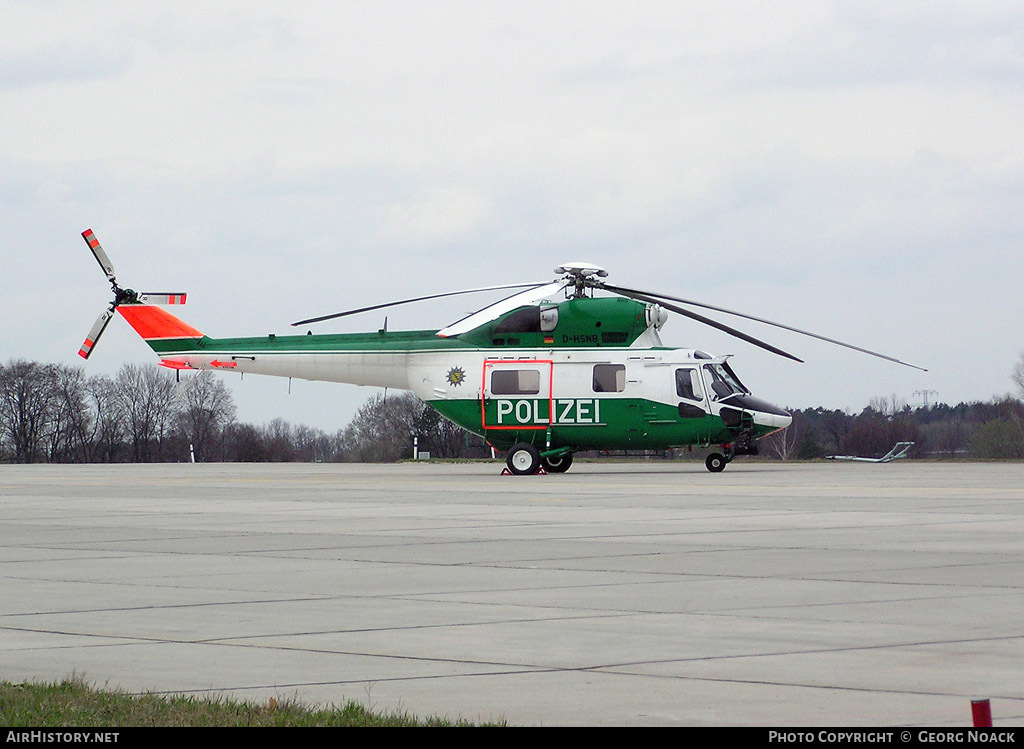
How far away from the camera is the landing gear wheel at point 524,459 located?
34906 millimetres

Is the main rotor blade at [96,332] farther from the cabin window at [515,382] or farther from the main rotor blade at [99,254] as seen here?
the cabin window at [515,382]

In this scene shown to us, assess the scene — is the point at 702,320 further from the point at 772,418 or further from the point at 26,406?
the point at 26,406

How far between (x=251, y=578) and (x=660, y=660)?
526cm

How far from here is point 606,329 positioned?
34.4 m

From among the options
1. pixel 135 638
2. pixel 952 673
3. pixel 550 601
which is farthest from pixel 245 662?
pixel 952 673

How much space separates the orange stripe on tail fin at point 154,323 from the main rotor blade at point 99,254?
111cm

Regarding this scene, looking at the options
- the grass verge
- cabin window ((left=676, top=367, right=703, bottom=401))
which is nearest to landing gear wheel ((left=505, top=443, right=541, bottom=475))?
cabin window ((left=676, top=367, right=703, bottom=401))

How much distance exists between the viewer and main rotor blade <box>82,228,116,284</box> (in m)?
37.3

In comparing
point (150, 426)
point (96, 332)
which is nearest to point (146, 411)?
point (150, 426)

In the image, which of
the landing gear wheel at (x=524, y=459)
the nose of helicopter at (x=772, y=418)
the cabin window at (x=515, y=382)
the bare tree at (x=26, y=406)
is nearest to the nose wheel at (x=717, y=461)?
the nose of helicopter at (x=772, y=418)

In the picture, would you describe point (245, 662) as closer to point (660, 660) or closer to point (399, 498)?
point (660, 660)

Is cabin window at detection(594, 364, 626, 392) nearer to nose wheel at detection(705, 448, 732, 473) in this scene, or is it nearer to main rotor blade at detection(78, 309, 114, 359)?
nose wheel at detection(705, 448, 732, 473)

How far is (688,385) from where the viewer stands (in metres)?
34.7

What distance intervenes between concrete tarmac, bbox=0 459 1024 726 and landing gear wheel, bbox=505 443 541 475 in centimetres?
1464
